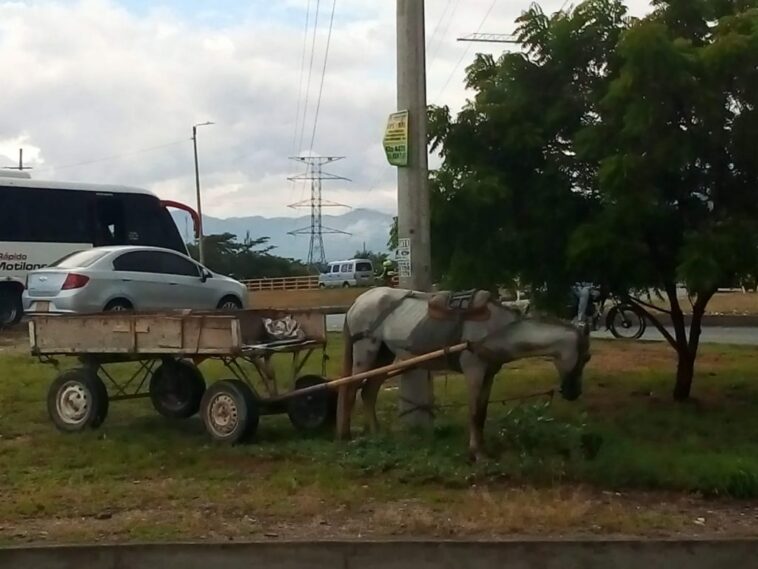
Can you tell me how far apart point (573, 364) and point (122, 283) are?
11.0 meters

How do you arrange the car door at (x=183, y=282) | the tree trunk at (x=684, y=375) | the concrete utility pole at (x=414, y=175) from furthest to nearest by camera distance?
the car door at (x=183, y=282) → the tree trunk at (x=684, y=375) → the concrete utility pole at (x=414, y=175)

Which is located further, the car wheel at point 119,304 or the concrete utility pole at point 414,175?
the car wheel at point 119,304

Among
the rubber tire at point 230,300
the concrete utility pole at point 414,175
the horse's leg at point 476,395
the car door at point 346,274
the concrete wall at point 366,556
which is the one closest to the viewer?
the concrete wall at point 366,556

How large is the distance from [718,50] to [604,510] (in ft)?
14.2

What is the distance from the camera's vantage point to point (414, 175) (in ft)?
33.3

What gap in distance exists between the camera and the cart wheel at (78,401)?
34.1 ft

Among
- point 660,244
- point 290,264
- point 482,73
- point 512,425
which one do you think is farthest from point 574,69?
point 290,264

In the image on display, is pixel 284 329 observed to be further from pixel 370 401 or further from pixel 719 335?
pixel 719 335

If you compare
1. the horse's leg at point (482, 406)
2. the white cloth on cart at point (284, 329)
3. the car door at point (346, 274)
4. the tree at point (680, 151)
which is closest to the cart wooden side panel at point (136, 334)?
the white cloth on cart at point (284, 329)

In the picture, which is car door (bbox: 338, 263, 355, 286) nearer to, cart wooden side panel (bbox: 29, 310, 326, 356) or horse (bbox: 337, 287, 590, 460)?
cart wooden side panel (bbox: 29, 310, 326, 356)

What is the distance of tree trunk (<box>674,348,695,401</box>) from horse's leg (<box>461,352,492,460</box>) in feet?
13.2

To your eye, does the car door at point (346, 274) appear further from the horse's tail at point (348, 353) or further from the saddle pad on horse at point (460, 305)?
the saddle pad on horse at point (460, 305)

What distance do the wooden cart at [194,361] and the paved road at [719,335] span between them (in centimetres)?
959

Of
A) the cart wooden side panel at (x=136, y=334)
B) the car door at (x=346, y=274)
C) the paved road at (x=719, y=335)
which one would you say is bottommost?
the paved road at (x=719, y=335)
